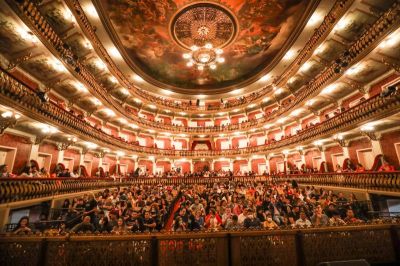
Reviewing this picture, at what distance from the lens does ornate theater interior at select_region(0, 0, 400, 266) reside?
365 cm

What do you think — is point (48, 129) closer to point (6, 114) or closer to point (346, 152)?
point (6, 114)

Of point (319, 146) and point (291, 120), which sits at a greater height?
point (291, 120)

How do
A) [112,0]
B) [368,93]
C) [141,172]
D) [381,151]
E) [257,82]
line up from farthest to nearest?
[257,82]
[141,172]
[112,0]
[368,93]
[381,151]

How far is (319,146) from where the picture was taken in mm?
17312

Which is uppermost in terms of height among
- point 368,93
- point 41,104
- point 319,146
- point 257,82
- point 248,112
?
point 257,82

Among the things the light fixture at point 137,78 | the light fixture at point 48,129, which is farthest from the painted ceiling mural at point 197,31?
the light fixture at point 48,129

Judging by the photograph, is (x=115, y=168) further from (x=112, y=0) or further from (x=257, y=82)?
(x=257, y=82)

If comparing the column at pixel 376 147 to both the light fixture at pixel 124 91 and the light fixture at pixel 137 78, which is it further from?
the light fixture at pixel 137 78

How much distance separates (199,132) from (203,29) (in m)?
14.3

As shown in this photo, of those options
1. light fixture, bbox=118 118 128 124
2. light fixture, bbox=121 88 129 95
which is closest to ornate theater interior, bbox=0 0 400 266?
light fixture, bbox=118 118 128 124

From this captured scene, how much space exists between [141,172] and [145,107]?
9.53 m

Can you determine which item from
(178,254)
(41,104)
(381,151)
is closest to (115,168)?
(41,104)

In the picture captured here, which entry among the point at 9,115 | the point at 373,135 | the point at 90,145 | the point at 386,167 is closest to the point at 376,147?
the point at 373,135

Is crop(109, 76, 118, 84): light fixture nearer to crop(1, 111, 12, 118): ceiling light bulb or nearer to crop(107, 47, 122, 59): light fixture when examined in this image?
crop(107, 47, 122, 59): light fixture
